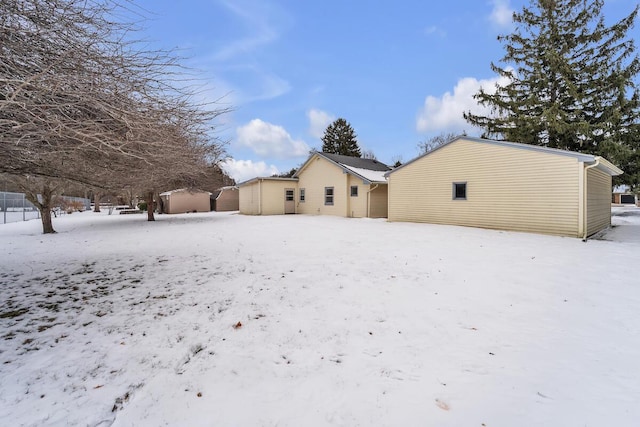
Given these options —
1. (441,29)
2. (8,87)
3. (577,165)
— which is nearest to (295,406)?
(8,87)

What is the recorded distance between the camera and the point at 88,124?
9.93 ft

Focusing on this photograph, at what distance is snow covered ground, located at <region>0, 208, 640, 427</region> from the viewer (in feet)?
7.07

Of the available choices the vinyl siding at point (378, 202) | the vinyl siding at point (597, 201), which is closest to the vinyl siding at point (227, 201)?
the vinyl siding at point (378, 202)

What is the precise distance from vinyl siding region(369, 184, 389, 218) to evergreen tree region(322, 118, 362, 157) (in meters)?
22.2

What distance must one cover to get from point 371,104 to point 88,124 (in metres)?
17.2

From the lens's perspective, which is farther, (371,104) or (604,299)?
(371,104)

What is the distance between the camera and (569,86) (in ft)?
58.4

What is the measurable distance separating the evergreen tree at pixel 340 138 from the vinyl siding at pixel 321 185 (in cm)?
1863

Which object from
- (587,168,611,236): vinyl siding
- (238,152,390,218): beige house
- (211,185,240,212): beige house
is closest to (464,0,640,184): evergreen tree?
(587,168,611,236): vinyl siding

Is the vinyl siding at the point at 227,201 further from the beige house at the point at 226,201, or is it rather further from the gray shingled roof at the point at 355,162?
the gray shingled roof at the point at 355,162

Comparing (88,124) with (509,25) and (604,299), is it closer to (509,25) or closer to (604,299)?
(604,299)

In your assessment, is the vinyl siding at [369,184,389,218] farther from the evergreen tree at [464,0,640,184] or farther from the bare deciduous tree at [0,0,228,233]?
the bare deciduous tree at [0,0,228,233]

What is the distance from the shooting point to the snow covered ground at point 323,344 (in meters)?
2.15

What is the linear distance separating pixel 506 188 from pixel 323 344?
10.9 metres
